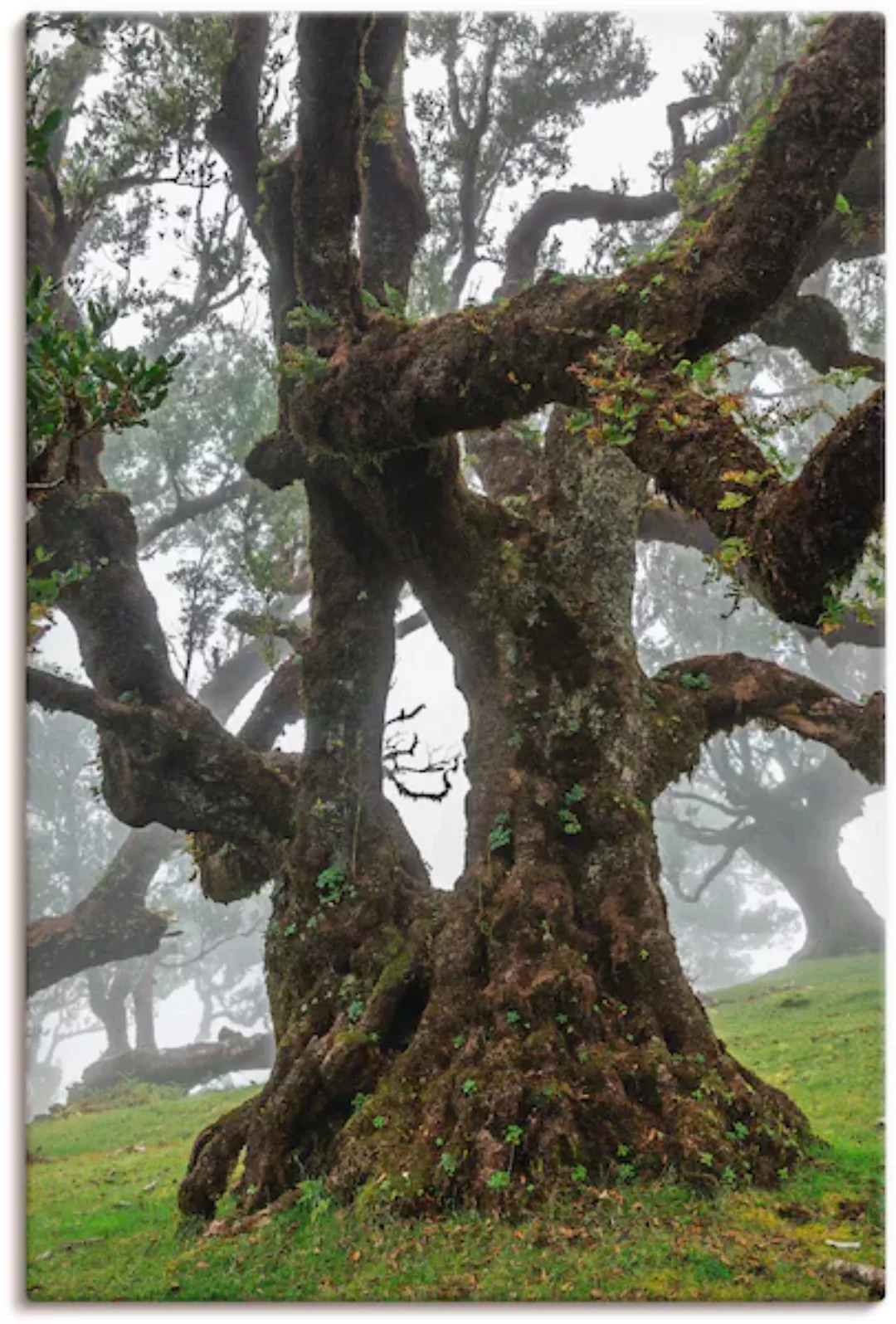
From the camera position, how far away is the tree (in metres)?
5.48

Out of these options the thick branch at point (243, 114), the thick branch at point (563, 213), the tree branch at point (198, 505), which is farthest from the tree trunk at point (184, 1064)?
the thick branch at point (243, 114)

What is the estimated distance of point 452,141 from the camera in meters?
12.2

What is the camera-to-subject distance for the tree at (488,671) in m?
5.48

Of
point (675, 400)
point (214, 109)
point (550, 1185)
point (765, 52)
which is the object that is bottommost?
point (550, 1185)

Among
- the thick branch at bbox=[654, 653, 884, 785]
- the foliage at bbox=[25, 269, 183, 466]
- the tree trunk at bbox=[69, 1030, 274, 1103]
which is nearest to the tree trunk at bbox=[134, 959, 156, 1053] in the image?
the tree trunk at bbox=[69, 1030, 274, 1103]

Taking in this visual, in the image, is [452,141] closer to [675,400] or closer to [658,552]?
[675,400]

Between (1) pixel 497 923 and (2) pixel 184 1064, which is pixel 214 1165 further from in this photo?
(2) pixel 184 1064

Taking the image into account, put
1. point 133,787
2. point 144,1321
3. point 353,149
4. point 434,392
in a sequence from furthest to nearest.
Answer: point 133,787, point 353,149, point 434,392, point 144,1321

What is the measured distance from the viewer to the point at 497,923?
655 centimetres

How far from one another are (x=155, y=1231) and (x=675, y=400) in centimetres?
630

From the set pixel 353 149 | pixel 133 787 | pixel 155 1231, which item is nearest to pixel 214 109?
pixel 353 149

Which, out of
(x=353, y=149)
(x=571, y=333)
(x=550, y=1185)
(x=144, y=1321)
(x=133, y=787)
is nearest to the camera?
(x=144, y=1321)

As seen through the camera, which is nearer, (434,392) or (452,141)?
(434,392)

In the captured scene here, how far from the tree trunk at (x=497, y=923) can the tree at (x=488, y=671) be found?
2 centimetres
